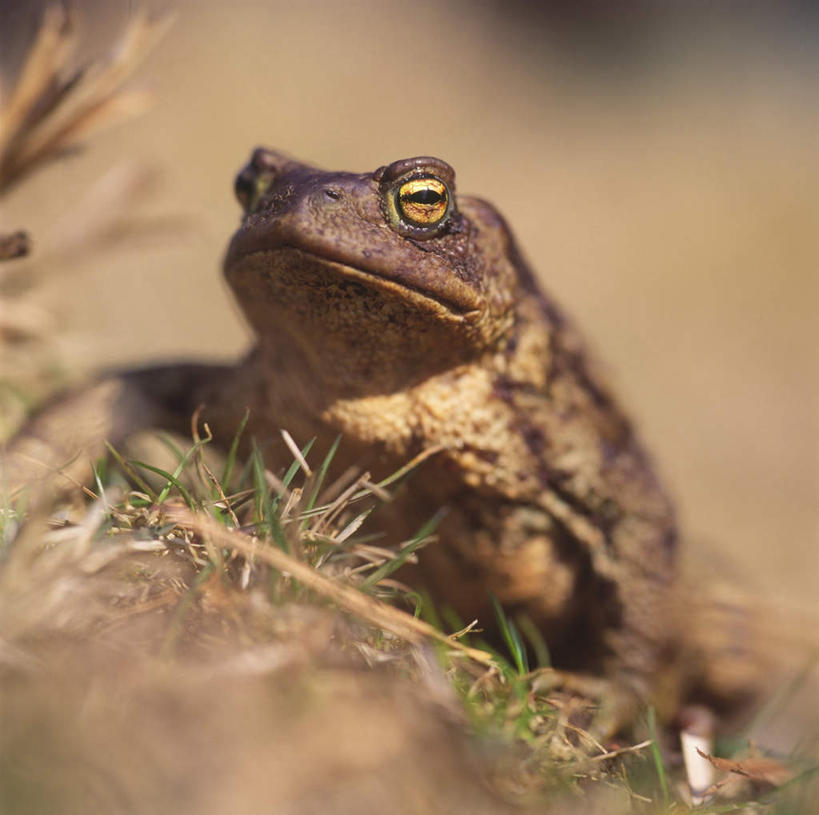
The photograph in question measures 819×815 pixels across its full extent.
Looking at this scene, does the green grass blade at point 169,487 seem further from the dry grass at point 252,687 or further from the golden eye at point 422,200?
the golden eye at point 422,200

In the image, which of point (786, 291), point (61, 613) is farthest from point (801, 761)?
Answer: point (786, 291)

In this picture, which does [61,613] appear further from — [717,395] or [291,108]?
[291,108]

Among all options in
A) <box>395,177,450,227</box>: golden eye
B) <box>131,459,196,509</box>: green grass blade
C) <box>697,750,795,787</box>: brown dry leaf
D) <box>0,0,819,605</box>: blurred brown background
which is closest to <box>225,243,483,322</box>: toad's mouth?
<box>395,177,450,227</box>: golden eye

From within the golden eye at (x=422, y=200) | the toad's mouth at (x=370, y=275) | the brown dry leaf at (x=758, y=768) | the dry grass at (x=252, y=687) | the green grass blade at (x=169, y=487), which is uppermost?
the golden eye at (x=422, y=200)

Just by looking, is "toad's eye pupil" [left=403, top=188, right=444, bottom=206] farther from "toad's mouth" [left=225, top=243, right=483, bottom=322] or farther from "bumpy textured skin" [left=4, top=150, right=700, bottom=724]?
"toad's mouth" [left=225, top=243, right=483, bottom=322]

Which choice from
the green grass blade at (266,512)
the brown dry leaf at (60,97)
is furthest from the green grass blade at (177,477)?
the brown dry leaf at (60,97)

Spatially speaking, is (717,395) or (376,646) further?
(717,395)
